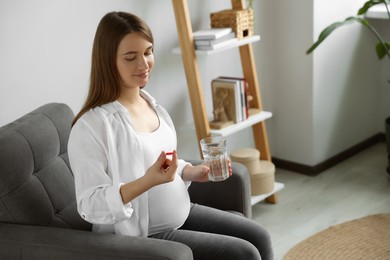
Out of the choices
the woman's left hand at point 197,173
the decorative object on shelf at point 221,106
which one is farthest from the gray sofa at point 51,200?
the decorative object on shelf at point 221,106

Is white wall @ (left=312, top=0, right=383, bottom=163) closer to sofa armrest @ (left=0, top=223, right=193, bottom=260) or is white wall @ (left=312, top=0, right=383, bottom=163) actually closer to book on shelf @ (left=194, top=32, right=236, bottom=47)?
book on shelf @ (left=194, top=32, right=236, bottom=47)

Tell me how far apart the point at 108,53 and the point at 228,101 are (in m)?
1.34

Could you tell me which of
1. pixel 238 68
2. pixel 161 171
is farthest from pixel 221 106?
pixel 161 171

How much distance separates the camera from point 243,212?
2.35 meters

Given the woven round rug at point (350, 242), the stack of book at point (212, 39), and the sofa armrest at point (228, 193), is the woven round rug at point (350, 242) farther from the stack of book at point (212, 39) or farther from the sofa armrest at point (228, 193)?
the stack of book at point (212, 39)

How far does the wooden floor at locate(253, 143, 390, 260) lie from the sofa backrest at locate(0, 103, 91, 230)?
3.88ft

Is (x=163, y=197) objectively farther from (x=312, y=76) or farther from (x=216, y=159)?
(x=312, y=76)

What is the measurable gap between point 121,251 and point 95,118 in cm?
41

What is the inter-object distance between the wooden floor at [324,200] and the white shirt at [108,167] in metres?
1.17

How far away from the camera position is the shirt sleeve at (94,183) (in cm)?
179

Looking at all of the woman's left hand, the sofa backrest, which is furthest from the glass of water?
the sofa backrest

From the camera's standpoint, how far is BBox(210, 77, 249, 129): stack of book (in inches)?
122

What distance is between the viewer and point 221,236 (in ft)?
6.57

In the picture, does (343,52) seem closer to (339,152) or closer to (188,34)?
(339,152)
